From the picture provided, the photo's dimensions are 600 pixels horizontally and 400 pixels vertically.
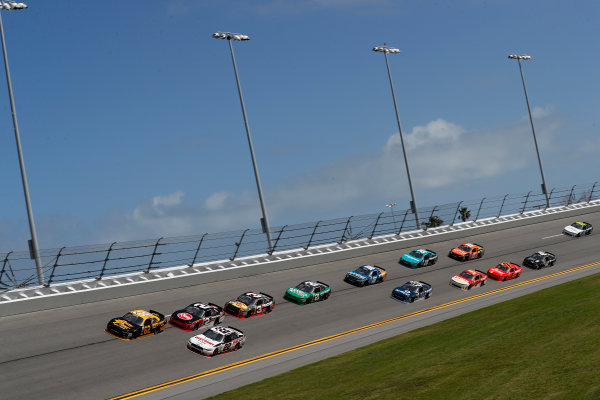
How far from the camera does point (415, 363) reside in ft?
74.7

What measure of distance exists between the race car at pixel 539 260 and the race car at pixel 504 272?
2.98 m

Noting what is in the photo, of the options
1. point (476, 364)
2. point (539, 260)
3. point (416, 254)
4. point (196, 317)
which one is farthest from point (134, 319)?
point (539, 260)

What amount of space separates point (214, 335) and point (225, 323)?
4.01 meters

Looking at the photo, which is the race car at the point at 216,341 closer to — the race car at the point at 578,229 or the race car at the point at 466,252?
the race car at the point at 466,252

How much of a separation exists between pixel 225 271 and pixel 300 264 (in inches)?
266

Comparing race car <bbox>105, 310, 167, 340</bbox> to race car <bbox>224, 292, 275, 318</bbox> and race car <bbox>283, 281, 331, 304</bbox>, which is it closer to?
race car <bbox>224, 292, 275, 318</bbox>

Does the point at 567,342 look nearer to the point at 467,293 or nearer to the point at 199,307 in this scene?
the point at 199,307

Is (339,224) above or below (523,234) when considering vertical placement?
above

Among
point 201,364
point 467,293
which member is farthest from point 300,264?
point 201,364

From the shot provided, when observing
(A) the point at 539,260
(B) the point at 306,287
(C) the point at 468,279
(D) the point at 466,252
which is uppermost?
(B) the point at 306,287

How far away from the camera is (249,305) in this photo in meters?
34.2

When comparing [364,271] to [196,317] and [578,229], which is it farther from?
[578,229]

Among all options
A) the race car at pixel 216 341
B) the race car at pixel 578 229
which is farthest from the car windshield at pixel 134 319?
the race car at pixel 578 229

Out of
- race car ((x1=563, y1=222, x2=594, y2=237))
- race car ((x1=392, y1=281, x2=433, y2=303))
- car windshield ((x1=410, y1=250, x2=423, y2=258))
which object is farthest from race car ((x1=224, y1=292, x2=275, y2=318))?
race car ((x1=563, y1=222, x2=594, y2=237))
